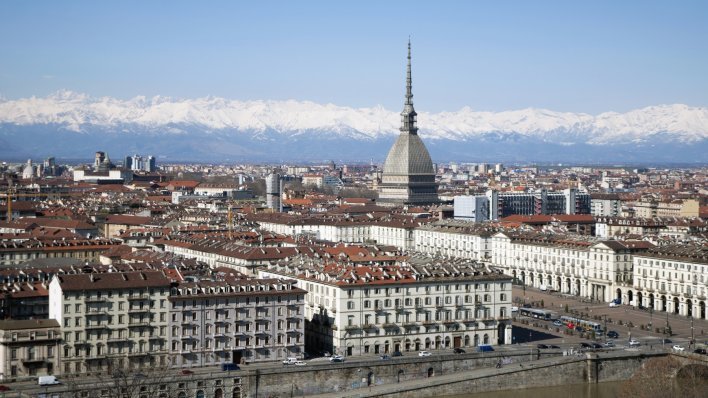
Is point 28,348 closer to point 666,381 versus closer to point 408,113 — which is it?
point 666,381

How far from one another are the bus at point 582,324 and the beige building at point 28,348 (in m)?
26.0

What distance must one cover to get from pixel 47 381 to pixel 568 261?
4294cm

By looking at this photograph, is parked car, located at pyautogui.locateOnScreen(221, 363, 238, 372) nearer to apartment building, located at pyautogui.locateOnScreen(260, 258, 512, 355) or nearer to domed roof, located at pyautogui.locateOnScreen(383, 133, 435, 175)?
apartment building, located at pyautogui.locateOnScreen(260, 258, 512, 355)

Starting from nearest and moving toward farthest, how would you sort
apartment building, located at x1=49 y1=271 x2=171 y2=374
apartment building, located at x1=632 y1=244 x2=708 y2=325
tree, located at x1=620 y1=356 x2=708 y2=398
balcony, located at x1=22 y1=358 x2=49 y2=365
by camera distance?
tree, located at x1=620 y1=356 x2=708 y2=398 < balcony, located at x1=22 y1=358 x2=49 y2=365 < apartment building, located at x1=49 y1=271 x2=171 y2=374 < apartment building, located at x1=632 y1=244 x2=708 y2=325

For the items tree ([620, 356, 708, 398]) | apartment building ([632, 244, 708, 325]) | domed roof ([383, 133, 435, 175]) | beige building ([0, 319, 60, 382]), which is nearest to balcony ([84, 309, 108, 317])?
beige building ([0, 319, 60, 382])

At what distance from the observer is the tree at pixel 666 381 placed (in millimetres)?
46281

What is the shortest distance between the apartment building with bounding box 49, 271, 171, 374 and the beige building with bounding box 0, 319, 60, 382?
46 cm

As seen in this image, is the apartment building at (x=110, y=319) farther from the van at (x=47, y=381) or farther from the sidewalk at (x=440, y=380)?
the sidewalk at (x=440, y=380)

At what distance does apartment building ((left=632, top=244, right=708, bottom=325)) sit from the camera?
68.4m

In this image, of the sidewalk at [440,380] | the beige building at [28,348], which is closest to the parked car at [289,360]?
the sidewalk at [440,380]

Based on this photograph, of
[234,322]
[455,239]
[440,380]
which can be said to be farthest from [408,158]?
[440,380]

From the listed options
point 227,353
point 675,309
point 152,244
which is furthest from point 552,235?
point 227,353

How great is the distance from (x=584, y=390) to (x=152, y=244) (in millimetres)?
38289

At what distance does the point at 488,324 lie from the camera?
189ft
